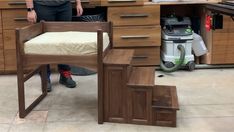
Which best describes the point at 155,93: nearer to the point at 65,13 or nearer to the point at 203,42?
the point at 65,13

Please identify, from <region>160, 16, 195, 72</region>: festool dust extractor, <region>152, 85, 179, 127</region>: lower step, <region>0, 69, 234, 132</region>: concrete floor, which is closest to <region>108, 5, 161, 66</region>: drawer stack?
<region>160, 16, 195, 72</region>: festool dust extractor

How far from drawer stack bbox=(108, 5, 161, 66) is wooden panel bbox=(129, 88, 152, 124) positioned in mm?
1319

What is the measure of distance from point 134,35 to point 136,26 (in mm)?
93

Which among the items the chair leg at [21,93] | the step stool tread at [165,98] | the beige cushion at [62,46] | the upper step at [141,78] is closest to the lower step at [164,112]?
the step stool tread at [165,98]

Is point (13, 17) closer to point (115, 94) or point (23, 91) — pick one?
point (23, 91)

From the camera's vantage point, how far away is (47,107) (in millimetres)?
2812

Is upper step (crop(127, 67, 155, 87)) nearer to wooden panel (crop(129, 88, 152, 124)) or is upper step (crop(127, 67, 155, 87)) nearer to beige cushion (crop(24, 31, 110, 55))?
wooden panel (crop(129, 88, 152, 124))

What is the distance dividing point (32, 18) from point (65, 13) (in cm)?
32

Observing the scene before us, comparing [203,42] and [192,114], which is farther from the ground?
[203,42]

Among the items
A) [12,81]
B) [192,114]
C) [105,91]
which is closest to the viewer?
[105,91]

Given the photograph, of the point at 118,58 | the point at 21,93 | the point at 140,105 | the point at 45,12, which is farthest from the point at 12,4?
the point at 140,105

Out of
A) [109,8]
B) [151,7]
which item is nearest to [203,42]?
[151,7]

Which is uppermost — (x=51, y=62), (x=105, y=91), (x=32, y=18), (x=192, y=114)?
(x=32, y=18)

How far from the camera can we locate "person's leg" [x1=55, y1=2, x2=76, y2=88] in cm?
324
